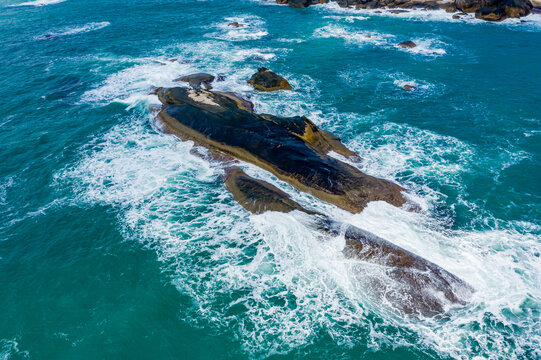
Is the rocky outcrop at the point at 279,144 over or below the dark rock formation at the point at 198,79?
below

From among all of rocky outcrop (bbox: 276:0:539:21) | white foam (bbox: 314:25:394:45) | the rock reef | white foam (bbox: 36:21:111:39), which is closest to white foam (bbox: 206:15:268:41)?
white foam (bbox: 314:25:394:45)

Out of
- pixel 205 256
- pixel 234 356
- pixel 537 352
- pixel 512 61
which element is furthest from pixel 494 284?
pixel 512 61

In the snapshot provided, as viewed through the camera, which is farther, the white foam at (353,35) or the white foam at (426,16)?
the white foam at (426,16)

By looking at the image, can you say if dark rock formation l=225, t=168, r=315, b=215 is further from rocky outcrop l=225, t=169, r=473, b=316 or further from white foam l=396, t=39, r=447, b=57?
white foam l=396, t=39, r=447, b=57

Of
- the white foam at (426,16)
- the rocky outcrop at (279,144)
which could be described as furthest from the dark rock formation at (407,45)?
the rocky outcrop at (279,144)

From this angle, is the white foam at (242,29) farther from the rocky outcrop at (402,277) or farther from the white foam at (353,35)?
the rocky outcrop at (402,277)

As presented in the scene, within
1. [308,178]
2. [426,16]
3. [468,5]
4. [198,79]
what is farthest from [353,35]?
[308,178]

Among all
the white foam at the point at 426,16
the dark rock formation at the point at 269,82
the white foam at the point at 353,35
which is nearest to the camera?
the dark rock formation at the point at 269,82
